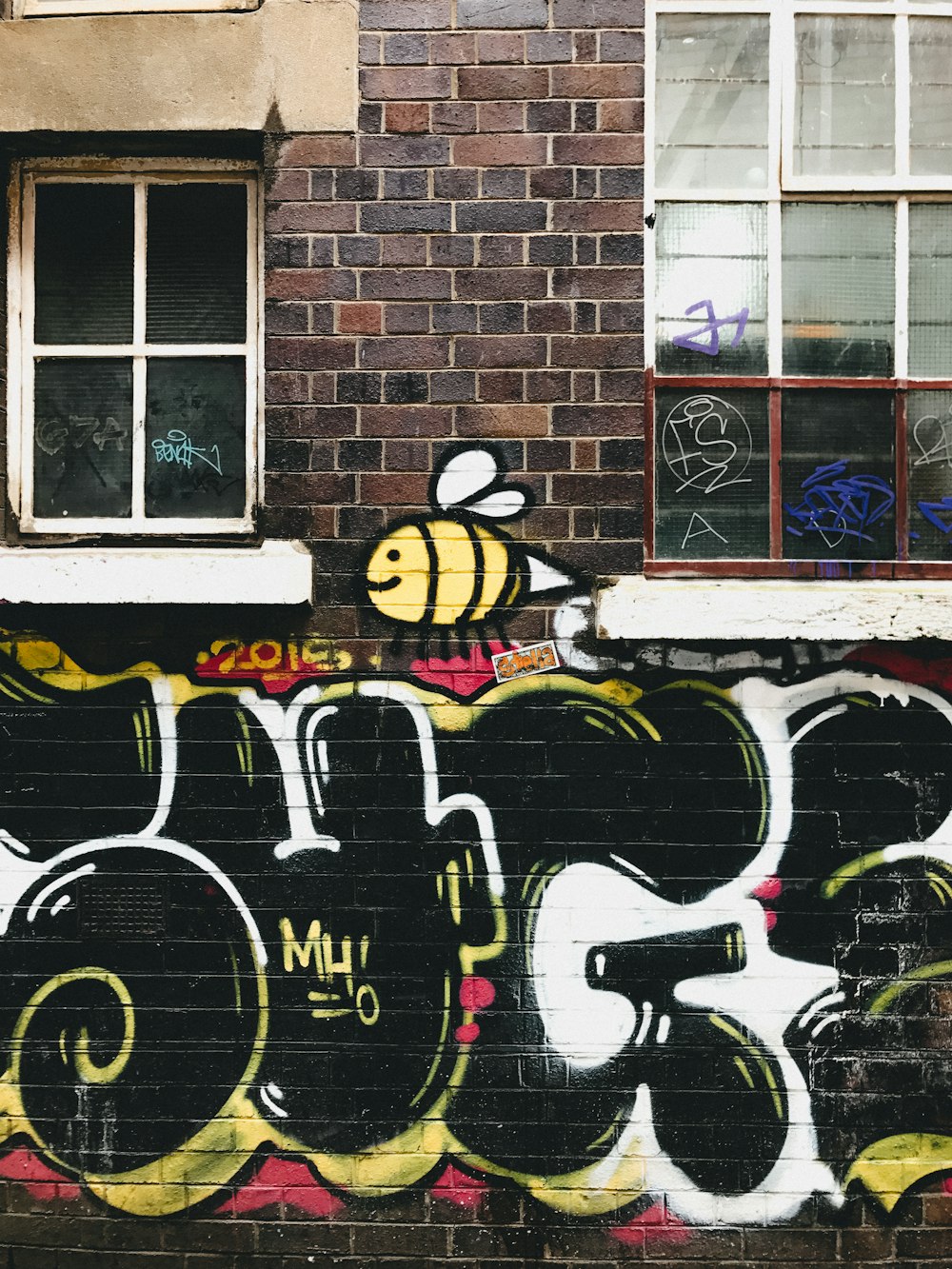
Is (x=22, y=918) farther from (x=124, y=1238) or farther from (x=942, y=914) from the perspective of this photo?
(x=942, y=914)

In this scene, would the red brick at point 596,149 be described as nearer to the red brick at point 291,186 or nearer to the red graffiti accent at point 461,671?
the red brick at point 291,186

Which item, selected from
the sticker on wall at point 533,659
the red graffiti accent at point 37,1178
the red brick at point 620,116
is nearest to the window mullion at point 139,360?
the sticker on wall at point 533,659

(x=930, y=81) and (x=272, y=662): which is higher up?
(x=930, y=81)

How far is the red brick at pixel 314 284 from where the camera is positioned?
11.3 ft

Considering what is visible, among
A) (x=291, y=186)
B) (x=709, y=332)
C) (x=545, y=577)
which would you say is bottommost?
(x=545, y=577)

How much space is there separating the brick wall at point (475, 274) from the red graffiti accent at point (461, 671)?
1.03 ft

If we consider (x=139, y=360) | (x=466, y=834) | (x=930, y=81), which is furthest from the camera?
(x=139, y=360)

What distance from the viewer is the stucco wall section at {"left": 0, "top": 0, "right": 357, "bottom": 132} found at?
345 centimetres

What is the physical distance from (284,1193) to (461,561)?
2.15 metres

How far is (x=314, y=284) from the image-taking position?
11.4 feet

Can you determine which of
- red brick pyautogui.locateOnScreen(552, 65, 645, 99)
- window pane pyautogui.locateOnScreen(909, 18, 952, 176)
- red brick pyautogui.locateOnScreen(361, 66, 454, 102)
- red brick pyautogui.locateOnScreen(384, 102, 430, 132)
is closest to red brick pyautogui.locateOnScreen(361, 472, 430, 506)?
red brick pyautogui.locateOnScreen(384, 102, 430, 132)

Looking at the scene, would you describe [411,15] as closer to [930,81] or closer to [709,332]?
[709,332]

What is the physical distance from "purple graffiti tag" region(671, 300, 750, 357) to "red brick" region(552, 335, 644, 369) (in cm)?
19

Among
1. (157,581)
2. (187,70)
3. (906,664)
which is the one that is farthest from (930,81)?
(157,581)
